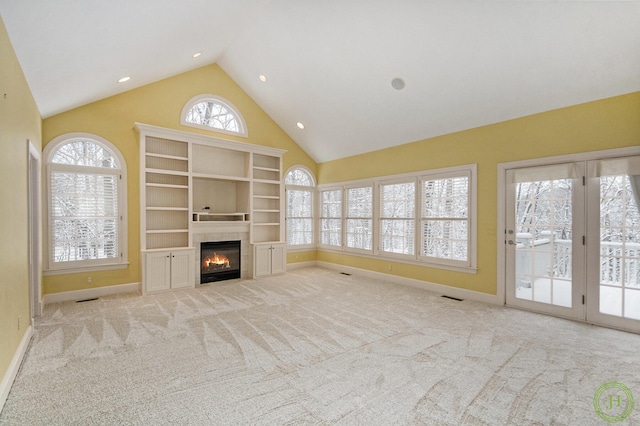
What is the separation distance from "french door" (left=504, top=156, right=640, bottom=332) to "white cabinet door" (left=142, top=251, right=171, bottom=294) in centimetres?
553

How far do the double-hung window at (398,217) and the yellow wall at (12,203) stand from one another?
5.44 metres

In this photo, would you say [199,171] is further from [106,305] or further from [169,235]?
[106,305]

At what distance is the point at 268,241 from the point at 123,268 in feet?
9.45

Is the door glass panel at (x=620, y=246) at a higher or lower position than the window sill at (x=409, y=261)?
higher

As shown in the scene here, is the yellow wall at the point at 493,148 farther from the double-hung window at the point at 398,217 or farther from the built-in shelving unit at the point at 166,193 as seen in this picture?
the built-in shelving unit at the point at 166,193

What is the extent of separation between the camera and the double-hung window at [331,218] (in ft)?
24.7

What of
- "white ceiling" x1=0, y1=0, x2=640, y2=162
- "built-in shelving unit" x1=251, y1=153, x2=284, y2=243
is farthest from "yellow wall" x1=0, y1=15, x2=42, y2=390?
"built-in shelving unit" x1=251, y1=153, x2=284, y2=243

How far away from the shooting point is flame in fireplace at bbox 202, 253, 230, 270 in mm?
6046

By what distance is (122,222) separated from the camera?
526cm

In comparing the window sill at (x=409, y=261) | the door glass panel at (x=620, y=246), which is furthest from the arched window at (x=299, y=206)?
the door glass panel at (x=620, y=246)

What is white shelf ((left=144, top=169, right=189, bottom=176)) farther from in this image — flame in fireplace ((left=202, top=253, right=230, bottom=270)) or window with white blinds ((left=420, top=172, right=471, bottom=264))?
window with white blinds ((left=420, top=172, right=471, bottom=264))

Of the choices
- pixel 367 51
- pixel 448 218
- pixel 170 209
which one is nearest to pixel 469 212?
pixel 448 218

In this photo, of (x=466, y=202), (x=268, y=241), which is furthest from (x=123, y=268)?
(x=466, y=202)

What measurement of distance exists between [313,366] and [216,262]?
402 cm
